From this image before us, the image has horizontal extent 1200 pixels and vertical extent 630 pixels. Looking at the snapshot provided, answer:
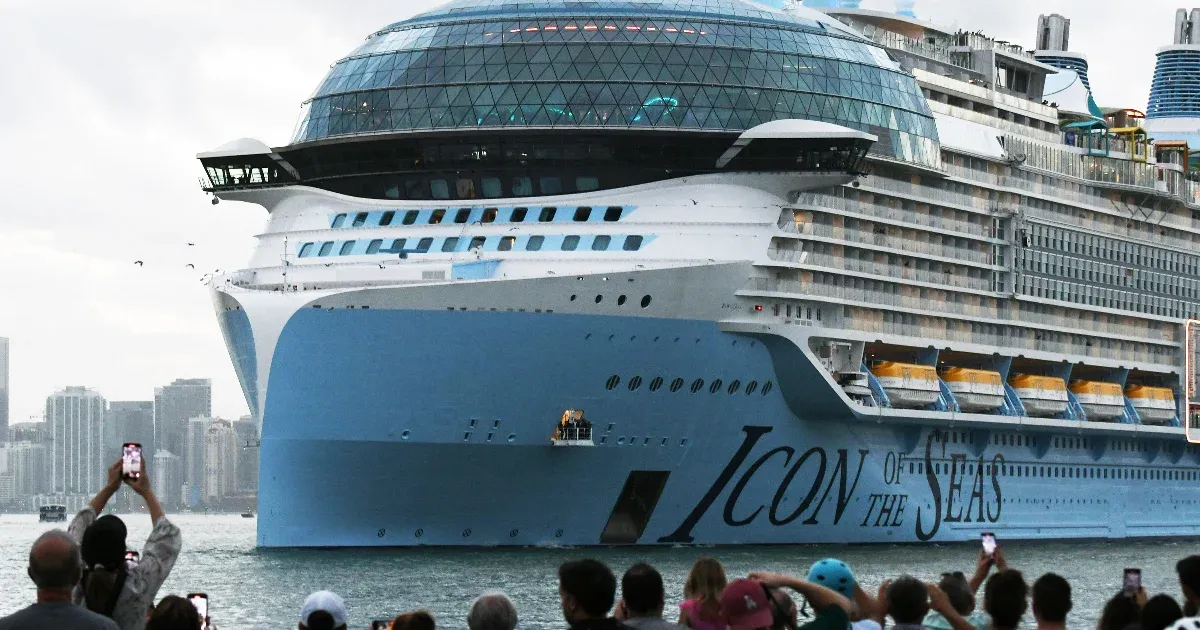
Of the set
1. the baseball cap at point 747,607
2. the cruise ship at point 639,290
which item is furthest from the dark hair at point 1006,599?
the cruise ship at point 639,290

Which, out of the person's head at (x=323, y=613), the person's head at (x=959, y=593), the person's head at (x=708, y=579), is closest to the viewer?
the person's head at (x=323, y=613)

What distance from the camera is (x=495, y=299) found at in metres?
51.6

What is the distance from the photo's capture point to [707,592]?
48.5 feet

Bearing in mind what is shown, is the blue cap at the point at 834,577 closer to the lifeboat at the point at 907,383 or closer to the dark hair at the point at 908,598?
the dark hair at the point at 908,598

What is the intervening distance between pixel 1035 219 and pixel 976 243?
3989 millimetres

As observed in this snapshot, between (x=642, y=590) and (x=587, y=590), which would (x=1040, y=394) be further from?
(x=587, y=590)

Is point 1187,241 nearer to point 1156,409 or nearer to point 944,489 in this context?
point 1156,409

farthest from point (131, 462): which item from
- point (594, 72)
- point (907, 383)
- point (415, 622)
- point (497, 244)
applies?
point (907, 383)

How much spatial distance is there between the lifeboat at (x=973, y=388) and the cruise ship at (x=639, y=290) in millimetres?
126

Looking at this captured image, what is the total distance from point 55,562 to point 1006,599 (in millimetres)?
5767

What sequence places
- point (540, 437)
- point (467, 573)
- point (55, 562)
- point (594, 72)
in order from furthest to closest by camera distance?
point (594, 72) < point (540, 437) < point (467, 573) < point (55, 562)

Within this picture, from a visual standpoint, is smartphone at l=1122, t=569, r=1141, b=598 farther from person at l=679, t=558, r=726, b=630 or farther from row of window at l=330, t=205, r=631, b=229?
row of window at l=330, t=205, r=631, b=229

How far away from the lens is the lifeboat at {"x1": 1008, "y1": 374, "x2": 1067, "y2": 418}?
68500 millimetres

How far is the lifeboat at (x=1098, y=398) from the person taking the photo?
237ft
